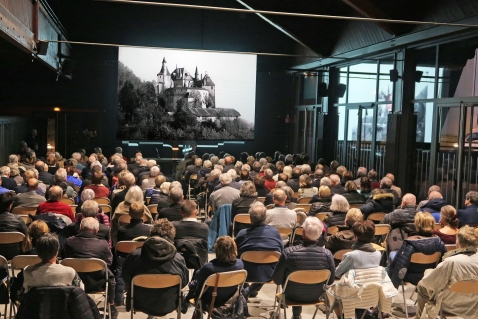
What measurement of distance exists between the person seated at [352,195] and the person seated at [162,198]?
9.13 ft

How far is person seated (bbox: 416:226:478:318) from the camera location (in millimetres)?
4570

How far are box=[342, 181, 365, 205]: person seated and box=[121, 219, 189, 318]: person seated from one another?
4.21 m

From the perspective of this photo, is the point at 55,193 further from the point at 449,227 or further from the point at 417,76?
the point at 417,76

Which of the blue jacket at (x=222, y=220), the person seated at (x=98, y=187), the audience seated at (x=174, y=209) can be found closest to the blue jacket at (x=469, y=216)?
the blue jacket at (x=222, y=220)

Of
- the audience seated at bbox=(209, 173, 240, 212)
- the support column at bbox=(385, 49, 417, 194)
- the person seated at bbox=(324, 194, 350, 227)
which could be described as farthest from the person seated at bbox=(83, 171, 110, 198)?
the support column at bbox=(385, 49, 417, 194)

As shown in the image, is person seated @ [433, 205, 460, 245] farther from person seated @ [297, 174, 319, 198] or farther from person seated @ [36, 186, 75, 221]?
person seated @ [36, 186, 75, 221]

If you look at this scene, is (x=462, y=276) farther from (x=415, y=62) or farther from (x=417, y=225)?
(x=415, y=62)

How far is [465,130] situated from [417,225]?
4933mm

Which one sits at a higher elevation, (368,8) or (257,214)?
(368,8)

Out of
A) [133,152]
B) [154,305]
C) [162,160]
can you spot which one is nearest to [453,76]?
Answer: [154,305]

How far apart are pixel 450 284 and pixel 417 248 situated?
0.73 meters

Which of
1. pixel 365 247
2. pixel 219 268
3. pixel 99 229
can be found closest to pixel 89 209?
pixel 99 229

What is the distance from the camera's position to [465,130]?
9.60 m

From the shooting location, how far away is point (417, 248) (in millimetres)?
5266
